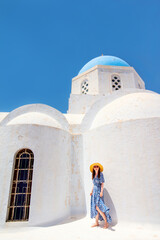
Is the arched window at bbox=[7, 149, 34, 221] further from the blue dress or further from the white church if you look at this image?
the blue dress

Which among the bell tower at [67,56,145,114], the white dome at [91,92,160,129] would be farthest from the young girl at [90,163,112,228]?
the bell tower at [67,56,145,114]

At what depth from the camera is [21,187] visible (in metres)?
4.91

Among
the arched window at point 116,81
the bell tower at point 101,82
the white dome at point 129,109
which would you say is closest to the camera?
the white dome at point 129,109

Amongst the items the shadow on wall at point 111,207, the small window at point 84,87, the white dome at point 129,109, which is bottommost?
the shadow on wall at point 111,207

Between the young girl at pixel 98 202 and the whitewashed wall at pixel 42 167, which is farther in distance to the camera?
the whitewashed wall at pixel 42 167

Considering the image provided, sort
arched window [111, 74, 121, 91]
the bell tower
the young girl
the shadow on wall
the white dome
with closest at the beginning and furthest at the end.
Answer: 1. the young girl
2. the shadow on wall
3. the white dome
4. the bell tower
5. arched window [111, 74, 121, 91]

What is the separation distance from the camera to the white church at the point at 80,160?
4.43m

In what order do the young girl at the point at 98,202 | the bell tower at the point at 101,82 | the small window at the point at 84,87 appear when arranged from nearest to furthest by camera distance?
the young girl at the point at 98,202 < the bell tower at the point at 101,82 < the small window at the point at 84,87

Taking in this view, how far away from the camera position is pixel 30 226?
4.41 metres

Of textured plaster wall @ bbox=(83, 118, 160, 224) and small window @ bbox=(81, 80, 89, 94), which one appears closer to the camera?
textured plaster wall @ bbox=(83, 118, 160, 224)

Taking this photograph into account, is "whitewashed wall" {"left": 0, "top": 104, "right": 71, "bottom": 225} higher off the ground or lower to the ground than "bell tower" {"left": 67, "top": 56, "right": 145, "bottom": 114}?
lower

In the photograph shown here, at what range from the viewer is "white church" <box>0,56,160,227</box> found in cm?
443

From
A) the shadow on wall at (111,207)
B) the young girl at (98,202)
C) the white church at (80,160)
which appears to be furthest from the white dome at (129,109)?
the shadow on wall at (111,207)

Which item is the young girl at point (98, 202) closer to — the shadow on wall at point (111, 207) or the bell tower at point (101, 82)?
the shadow on wall at point (111, 207)
